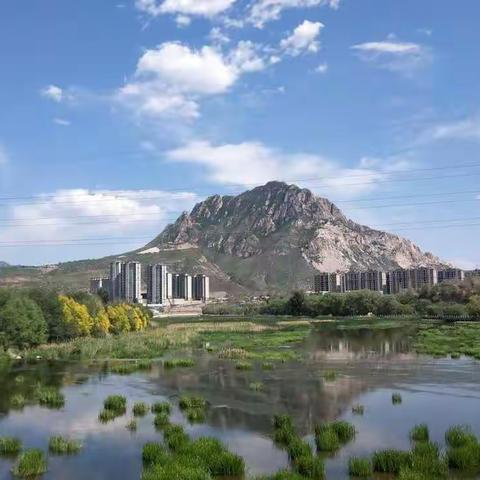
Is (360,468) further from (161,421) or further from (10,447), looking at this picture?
(10,447)

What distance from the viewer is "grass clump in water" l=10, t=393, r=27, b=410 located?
37200 mm

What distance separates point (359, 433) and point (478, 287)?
17083 cm

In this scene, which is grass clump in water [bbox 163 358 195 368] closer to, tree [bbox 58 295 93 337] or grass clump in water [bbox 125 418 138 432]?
grass clump in water [bbox 125 418 138 432]

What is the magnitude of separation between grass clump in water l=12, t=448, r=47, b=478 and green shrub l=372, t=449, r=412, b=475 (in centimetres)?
1251

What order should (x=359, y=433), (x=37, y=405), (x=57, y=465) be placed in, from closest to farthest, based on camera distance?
(x=57, y=465)
(x=359, y=433)
(x=37, y=405)

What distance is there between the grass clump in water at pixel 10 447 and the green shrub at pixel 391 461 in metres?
15.1

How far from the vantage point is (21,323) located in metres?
71.4

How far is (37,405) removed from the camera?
124 ft

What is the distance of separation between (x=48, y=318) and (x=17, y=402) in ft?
152

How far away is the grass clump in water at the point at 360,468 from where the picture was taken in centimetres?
2114

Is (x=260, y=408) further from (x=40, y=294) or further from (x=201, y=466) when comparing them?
(x=40, y=294)

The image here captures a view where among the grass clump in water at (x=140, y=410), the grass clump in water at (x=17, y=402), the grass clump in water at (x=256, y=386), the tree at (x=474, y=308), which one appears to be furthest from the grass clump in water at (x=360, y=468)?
the tree at (x=474, y=308)

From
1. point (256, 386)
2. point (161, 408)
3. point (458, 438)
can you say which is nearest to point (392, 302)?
point (256, 386)

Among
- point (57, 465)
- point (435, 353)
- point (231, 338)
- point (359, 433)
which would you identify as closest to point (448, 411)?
point (359, 433)
